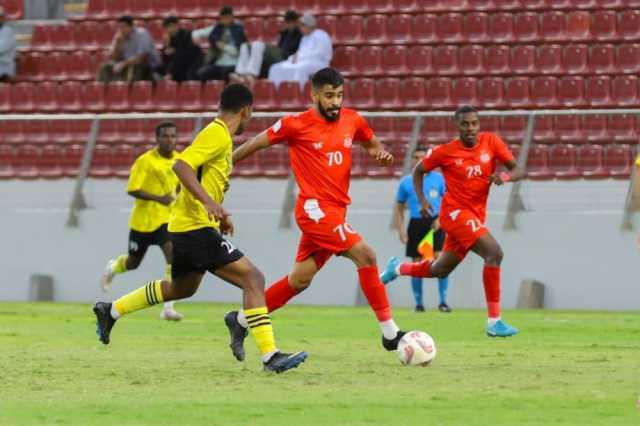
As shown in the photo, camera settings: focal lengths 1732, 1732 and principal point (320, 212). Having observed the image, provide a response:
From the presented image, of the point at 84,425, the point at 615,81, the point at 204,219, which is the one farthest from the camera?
the point at 615,81

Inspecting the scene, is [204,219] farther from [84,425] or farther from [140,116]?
[140,116]

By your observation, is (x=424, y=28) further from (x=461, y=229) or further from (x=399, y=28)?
(x=461, y=229)

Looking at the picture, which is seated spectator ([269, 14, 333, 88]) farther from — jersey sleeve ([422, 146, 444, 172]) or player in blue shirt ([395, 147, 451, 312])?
jersey sleeve ([422, 146, 444, 172])

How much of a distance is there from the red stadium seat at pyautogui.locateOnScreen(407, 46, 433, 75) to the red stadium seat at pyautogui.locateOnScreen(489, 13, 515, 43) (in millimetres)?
971

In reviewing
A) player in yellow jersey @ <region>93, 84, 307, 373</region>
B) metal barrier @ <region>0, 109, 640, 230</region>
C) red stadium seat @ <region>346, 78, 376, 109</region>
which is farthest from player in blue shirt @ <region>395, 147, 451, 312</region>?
player in yellow jersey @ <region>93, 84, 307, 373</region>

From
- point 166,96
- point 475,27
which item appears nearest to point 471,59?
point 475,27

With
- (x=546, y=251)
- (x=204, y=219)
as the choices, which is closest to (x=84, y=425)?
(x=204, y=219)

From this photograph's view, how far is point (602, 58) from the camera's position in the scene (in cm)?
2439

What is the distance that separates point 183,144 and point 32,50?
546 cm

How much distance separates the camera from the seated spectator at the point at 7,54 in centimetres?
2816

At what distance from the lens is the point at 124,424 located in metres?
8.87

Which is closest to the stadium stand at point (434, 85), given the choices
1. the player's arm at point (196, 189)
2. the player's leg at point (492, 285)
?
the player's leg at point (492, 285)

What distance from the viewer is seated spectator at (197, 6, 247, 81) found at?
26203 millimetres

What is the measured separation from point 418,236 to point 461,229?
17.1 ft
